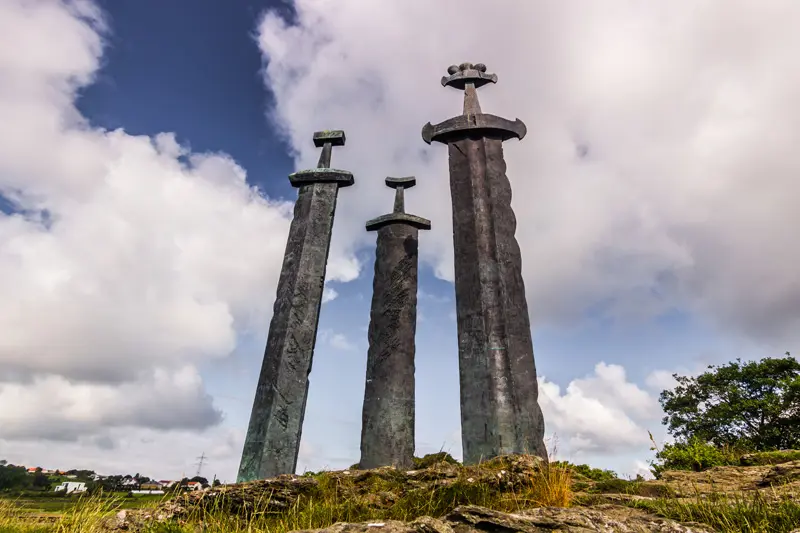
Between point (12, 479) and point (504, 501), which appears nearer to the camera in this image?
point (504, 501)

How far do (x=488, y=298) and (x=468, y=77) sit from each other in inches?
189

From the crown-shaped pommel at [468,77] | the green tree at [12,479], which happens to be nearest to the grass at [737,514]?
the crown-shaped pommel at [468,77]

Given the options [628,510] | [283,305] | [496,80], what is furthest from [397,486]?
[496,80]

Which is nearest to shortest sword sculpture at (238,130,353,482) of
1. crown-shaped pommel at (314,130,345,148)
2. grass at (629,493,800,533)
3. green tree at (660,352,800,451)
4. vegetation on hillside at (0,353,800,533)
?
crown-shaped pommel at (314,130,345,148)

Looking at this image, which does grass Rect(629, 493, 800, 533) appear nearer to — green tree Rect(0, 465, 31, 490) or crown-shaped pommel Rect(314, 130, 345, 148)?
crown-shaped pommel Rect(314, 130, 345, 148)

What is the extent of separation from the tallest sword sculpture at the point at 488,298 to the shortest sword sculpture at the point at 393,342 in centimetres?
141

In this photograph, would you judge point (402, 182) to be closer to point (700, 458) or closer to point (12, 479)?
point (700, 458)

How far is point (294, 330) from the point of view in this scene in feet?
26.4

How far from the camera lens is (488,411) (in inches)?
269

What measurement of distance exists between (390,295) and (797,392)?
13.5 m

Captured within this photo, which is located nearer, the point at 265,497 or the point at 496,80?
the point at 265,497

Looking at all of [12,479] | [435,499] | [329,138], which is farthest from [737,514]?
[12,479]

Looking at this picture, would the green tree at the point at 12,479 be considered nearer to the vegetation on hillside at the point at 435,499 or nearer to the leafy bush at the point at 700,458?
the vegetation on hillside at the point at 435,499

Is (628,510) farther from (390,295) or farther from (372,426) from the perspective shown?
(390,295)
